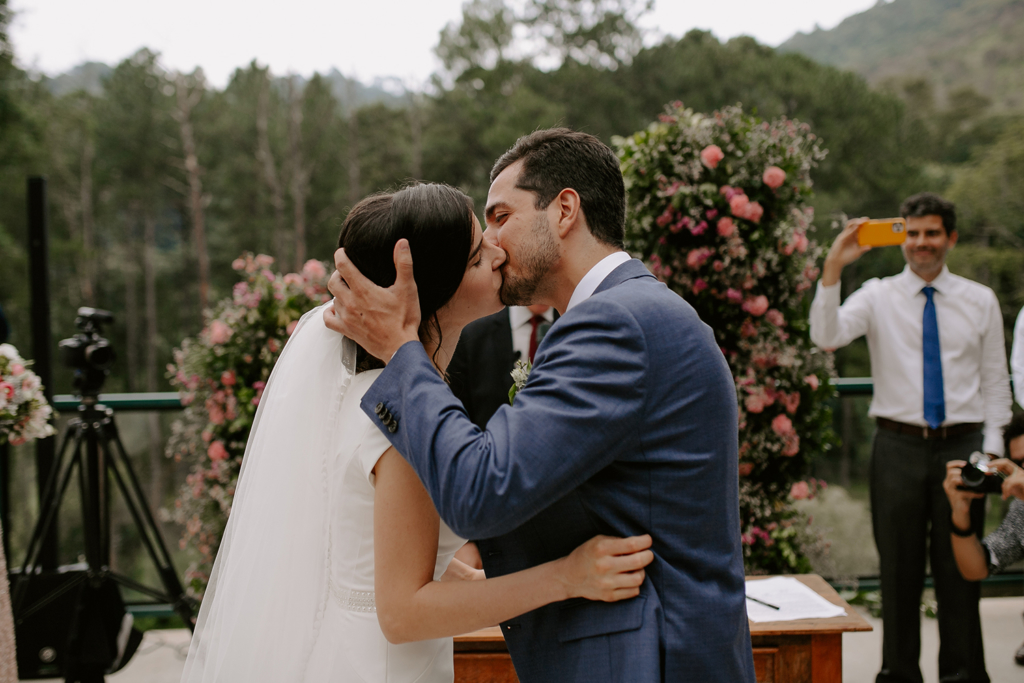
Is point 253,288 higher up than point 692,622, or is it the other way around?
point 253,288

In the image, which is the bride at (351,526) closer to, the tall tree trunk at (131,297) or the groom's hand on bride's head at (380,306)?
the groom's hand on bride's head at (380,306)

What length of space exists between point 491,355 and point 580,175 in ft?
5.30

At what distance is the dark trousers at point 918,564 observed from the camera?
136 inches

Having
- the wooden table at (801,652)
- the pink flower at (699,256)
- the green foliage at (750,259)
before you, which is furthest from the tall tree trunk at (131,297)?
the wooden table at (801,652)

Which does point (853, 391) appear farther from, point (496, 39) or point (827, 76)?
point (496, 39)

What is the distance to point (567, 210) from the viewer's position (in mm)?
1602

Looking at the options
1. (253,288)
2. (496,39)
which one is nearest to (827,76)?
(496,39)

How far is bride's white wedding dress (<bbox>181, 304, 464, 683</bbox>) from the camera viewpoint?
1514 mm

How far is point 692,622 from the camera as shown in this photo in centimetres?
129

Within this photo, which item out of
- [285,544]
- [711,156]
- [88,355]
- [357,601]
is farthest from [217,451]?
[711,156]

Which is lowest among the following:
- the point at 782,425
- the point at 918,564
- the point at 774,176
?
the point at 918,564

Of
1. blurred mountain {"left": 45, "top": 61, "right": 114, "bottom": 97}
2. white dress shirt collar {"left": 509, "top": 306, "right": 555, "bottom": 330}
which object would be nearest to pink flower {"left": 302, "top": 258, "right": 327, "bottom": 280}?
white dress shirt collar {"left": 509, "top": 306, "right": 555, "bottom": 330}

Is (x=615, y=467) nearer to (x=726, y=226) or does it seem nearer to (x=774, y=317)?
(x=726, y=226)

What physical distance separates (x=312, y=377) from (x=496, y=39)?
25.2 m
